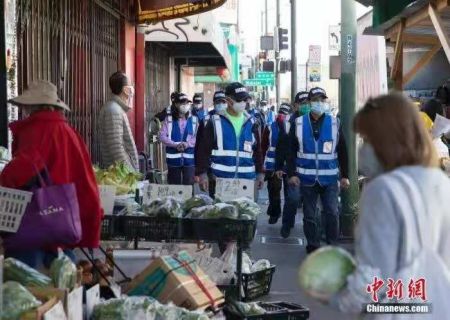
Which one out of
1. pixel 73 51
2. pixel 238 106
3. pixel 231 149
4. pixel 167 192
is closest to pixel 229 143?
pixel 231 149

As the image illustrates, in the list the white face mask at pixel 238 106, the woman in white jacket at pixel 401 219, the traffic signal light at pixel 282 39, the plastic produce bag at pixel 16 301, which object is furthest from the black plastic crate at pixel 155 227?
the traffic signal light at pixel 282 39

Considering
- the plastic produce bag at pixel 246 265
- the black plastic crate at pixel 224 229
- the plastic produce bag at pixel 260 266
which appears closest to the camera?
the black plastic crate at pixel 224 229

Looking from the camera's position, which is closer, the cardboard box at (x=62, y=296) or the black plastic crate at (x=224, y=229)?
the cardboard box at (x=62, y=296)

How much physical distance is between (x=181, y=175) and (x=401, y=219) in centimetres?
975

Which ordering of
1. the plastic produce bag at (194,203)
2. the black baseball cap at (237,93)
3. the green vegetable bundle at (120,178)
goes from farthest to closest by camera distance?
the black baseball cap at (237,93), the green vegetable bundle at (120,178), the plastic produce bag at (194,203)

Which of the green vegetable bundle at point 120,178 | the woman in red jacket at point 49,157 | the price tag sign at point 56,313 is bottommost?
the price tag sign at point 56,313

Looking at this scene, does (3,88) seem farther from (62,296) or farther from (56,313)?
(56,313)

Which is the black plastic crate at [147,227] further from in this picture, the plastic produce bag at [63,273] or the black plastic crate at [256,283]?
the plastic produce bag at [63,273]

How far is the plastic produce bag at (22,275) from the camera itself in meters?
4.51

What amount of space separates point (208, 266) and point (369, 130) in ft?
13.4

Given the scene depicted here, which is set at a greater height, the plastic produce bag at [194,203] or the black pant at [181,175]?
the plastic produce bag at [194,203]

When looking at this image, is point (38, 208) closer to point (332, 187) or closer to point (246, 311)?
point (246, 311)

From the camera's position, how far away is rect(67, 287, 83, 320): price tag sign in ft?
14.5

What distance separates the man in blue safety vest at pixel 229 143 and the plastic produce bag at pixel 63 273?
172 inches
